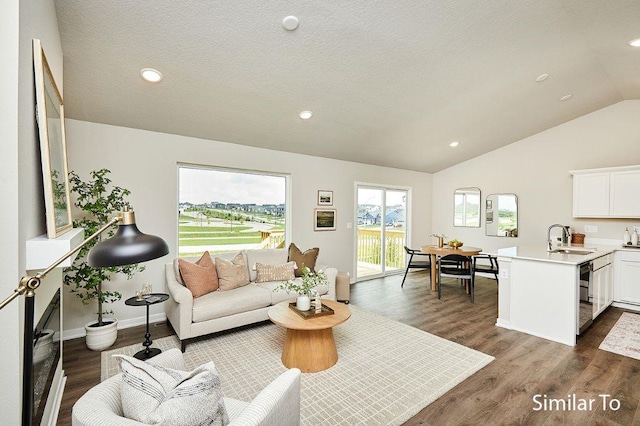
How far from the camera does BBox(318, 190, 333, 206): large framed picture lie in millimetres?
5375

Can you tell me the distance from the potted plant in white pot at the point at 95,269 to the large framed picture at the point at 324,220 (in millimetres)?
2751

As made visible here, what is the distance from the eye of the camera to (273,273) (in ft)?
13.3

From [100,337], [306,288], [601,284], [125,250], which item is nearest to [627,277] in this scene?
[601,284]

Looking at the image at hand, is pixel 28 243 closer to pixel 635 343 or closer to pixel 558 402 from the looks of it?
pixel 558 402

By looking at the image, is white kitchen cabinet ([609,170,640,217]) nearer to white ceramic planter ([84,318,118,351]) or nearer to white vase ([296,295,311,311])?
white vase ([296,295,311,311])

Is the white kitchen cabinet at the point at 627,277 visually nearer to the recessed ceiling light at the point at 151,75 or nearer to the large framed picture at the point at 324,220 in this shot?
the large framed picture at the point at 324,220

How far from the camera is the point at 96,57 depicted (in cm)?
252

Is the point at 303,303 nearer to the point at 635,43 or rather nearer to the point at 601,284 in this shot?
the point at 601,284

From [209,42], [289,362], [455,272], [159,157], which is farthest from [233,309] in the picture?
[455,272]

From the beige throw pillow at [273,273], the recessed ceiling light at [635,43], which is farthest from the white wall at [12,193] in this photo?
the recessed ceiling light at [635,43]

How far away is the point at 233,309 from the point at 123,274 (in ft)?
4.69

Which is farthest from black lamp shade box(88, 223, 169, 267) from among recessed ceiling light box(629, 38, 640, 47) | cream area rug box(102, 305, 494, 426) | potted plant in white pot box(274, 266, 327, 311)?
recessed ceiling light box(629, 38, 640, 47)

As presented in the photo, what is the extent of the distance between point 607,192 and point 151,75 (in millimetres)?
6411

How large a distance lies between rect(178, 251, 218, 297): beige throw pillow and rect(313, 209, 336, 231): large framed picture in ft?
7.10
